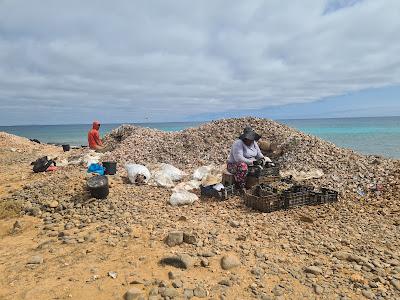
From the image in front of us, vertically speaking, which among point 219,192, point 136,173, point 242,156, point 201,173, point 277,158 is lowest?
point 219,192

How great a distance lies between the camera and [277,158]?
11.4 meters

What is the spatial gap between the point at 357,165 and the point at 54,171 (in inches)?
390

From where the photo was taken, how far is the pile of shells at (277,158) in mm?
8867

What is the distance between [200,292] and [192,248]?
3.92 ft

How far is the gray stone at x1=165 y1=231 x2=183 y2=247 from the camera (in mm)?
5438

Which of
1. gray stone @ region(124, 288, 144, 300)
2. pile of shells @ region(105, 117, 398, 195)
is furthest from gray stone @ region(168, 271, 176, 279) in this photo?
pile of shells @ region(105, 117, 398, 195)

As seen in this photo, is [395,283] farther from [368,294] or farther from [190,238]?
[190,238]

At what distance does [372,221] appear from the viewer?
6.42 meters

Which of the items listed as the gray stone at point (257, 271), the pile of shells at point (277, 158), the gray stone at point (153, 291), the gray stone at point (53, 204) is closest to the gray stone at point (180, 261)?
the gray stone at point (153, 291)

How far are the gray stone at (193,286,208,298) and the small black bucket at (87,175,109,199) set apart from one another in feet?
14.2

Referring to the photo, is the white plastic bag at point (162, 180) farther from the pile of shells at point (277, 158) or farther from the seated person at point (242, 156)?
Result: the pile of shells at point (277, 158)

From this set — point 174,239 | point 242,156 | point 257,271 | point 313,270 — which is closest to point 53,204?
point 174,239

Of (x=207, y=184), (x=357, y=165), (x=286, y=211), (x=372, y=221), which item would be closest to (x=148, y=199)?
(x=207, y=184)

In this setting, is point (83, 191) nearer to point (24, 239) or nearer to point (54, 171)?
point (24, 239)
